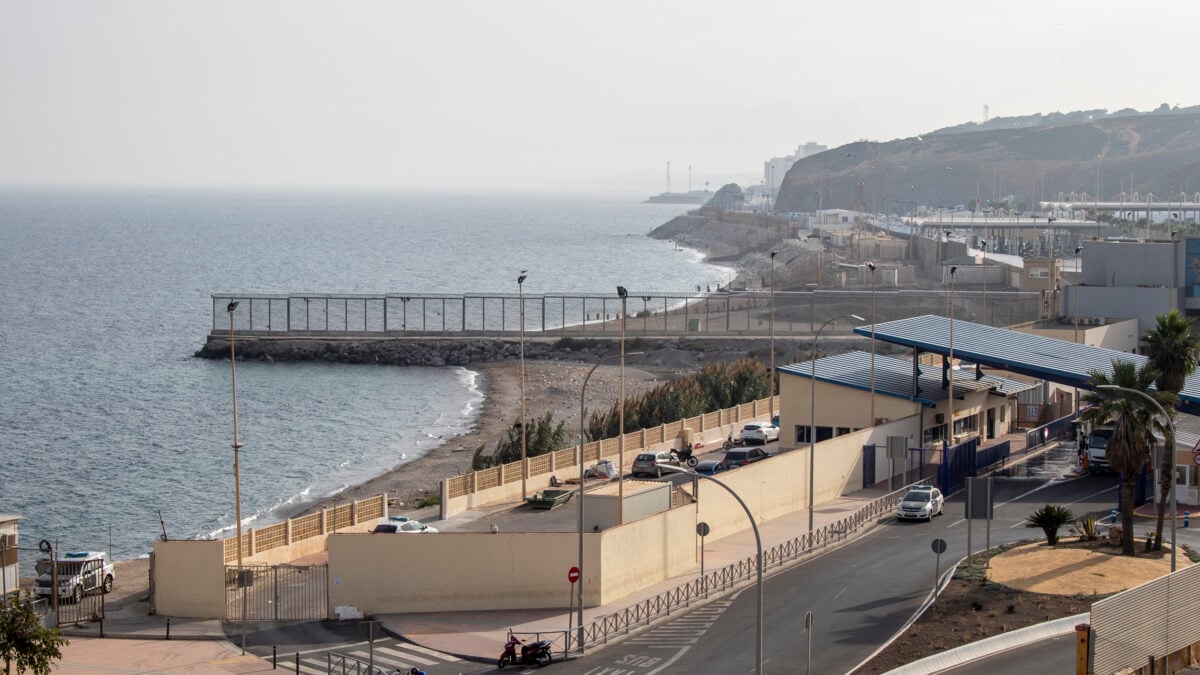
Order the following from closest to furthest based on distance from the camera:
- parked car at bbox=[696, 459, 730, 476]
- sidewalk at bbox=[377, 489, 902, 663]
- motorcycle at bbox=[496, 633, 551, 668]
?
motorcycle at bbox=[496, 633, 551, 668]
sidewalk at bbox=[377, 489, 902, 663]
parked car at bbox=[696, 459, 730, 476]

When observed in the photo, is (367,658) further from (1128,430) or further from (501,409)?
(501,409)

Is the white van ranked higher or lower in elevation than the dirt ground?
lower

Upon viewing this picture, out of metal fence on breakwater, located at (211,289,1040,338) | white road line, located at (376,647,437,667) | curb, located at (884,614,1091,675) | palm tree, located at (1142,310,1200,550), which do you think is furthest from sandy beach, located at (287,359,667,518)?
curb, located at (884,614,1091,675)

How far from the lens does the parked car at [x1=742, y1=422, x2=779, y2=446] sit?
5891 centimetres

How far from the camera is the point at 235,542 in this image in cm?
3694

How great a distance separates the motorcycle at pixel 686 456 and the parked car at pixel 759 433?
96.4 inches

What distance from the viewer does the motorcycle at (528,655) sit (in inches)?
1201

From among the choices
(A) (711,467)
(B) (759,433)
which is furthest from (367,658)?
(B) (759,433)

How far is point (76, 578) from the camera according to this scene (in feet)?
126

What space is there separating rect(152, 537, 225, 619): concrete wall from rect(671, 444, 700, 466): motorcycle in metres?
23.3

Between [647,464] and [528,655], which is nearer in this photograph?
[528,655]

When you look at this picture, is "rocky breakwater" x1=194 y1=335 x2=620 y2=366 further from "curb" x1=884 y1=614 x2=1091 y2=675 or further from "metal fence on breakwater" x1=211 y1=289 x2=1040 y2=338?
"curb" x1=884 y1=614 x2=1091 y2=675

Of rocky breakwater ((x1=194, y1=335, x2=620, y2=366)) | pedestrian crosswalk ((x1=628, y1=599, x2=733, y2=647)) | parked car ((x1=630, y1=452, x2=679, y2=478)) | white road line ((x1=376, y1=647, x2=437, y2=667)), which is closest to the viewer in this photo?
white road line ((x1=376, y1=647, x2=437, y2=667))

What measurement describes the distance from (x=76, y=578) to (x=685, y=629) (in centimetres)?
1668
